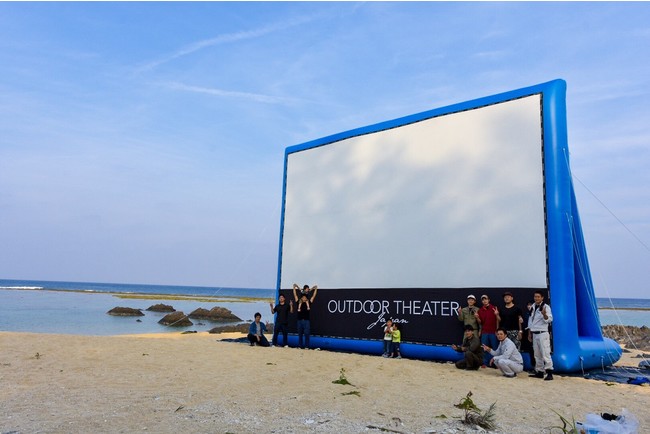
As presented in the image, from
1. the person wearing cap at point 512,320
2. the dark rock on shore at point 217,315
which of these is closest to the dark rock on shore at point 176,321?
the dark rock on shore at point 217,315

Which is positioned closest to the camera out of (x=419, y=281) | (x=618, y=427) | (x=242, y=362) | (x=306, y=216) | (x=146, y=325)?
(x=618, y=427)

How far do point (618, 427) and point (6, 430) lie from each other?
4980 mm

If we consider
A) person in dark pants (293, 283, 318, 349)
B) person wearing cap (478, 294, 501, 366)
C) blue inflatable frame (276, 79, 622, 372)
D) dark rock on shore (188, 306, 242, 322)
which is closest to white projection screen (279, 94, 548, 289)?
blue inflatable frame (276, 79, 622, 372)

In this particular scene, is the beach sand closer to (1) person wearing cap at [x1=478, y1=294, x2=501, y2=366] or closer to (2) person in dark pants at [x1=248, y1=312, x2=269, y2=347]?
(1) person wearing cap at [x1=478, y1=294, x2=501, y2=366]

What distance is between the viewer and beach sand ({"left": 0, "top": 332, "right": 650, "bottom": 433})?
4.74m

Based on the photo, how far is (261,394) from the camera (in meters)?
6.22

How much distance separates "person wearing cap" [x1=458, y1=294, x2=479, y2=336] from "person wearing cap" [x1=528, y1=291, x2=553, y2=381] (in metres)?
1.12

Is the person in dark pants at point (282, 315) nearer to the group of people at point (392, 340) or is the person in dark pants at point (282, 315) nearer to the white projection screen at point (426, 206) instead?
the white projection screen at point (426, 206)

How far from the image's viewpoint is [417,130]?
1113cm

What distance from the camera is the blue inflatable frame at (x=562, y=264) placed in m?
8.42

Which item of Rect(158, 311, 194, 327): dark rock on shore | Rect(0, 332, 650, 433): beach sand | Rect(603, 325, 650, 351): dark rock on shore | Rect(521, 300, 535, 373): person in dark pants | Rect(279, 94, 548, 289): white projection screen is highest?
Rect(279, 94, 548, 289): white projection screen

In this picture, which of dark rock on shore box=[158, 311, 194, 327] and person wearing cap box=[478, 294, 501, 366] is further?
dark rock on shore box=[158, 311, 194, 327]

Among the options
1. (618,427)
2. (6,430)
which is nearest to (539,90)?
(618,427)

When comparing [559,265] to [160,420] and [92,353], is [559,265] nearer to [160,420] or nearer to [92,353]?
[160,420]
